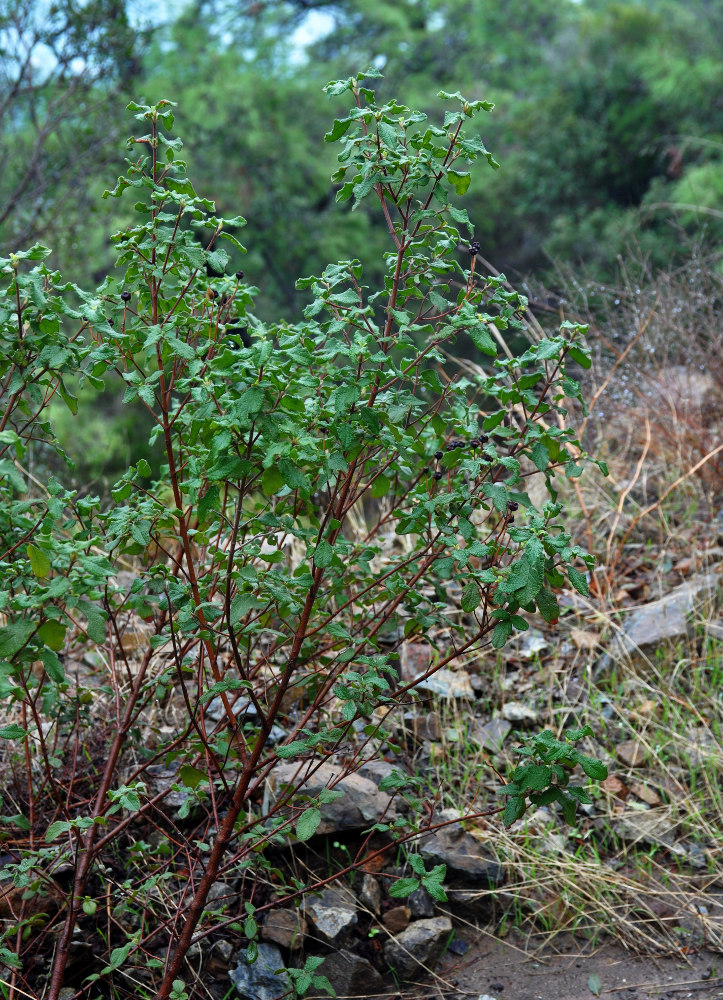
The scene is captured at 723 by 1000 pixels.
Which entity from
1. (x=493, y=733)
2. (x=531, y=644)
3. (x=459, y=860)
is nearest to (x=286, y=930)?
(x=459, y=860)

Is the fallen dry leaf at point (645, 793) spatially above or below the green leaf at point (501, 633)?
below

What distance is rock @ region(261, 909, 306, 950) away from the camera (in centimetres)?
215

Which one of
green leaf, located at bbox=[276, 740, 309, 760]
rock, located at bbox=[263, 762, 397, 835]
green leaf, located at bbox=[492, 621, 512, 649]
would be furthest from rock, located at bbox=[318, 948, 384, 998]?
green leaf, located at bbox=[492, 621, 512, 649]

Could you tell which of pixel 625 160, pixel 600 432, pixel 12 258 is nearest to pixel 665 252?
pixel 625 160

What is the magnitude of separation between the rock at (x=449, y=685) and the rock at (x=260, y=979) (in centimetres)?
95

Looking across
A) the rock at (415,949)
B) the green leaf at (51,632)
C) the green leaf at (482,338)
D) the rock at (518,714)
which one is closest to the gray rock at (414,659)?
the rock at (518,714)

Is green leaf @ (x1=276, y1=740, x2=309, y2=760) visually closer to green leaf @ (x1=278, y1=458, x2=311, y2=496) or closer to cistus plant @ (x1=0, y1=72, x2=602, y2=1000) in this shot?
cistus plant @ (x1=0, y1=72, x2=602, y2=1000)

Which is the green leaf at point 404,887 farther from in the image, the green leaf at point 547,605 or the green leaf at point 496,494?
the green leaf at point 496,494

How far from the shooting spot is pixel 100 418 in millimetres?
11203

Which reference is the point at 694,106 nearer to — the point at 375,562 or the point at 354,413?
the point at 375,562

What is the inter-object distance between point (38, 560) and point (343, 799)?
1.23 metres

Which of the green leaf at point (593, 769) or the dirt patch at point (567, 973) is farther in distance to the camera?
the dirt patch at point (567, 973)

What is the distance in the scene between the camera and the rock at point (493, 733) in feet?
Result: 8.89

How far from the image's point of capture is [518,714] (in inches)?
111
